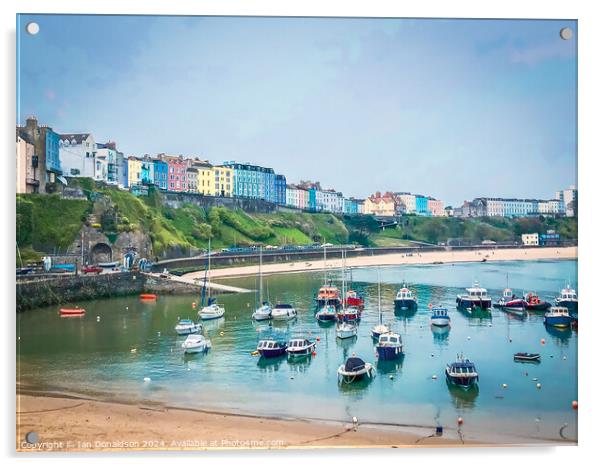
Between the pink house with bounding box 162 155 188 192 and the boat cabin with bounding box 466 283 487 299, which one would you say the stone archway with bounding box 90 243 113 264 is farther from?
the boat cabin with bounding box 466 283 487 299

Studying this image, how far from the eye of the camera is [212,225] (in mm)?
21344

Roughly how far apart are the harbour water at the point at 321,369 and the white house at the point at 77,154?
9.00 feet

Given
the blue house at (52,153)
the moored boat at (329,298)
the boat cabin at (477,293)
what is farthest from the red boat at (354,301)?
the blue house at (52,153)

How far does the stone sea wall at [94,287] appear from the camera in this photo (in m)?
11.3

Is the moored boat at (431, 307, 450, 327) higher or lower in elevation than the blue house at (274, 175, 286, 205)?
lower

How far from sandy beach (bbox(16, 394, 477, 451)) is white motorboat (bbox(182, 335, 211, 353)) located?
250cm

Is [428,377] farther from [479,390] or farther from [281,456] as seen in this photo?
[281,456]

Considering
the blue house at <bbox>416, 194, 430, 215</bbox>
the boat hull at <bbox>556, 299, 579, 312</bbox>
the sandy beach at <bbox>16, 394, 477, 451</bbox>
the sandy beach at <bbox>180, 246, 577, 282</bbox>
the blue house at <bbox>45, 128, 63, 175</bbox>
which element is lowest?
the sandy beach at <bbox>16, 394, 477, 451</bbox>

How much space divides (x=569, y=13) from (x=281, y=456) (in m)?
5.65

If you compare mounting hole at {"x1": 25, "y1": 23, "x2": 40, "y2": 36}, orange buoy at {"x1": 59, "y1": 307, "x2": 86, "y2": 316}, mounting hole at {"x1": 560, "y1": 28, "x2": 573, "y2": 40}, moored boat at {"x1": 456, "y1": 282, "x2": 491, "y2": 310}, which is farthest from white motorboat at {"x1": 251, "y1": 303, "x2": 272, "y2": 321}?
mounting hole at {"x1": 560, "y1": 28, "x2": 573, "y2": 40}

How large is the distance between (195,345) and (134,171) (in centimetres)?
859

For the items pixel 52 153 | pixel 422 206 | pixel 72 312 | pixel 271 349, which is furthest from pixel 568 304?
pixel 52 153

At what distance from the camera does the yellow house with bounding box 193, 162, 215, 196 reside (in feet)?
66.4

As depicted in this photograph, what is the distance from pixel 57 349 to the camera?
9.52 metres
